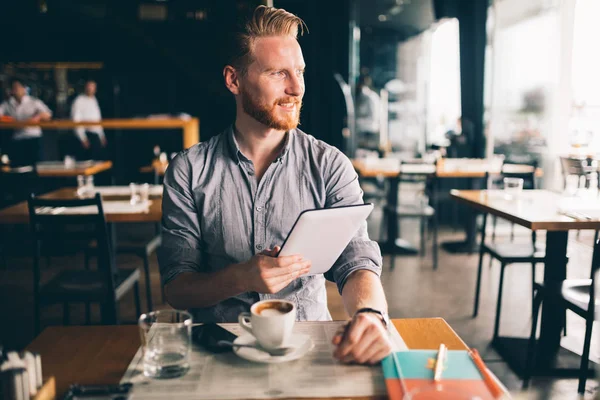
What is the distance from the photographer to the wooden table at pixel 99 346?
98cm

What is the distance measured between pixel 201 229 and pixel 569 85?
611cm

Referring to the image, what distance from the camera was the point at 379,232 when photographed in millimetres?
6410

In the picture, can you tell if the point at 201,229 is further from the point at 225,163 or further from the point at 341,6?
the point at 341,6

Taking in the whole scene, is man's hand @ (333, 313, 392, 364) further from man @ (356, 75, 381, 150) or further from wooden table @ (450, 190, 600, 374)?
man @ (356, 75, 381, 150)

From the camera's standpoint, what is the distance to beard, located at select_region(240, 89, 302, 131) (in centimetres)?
147

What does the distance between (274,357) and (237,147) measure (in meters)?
0.76

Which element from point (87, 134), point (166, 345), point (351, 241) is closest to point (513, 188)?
point (351, 241)

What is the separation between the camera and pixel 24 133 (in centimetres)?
686

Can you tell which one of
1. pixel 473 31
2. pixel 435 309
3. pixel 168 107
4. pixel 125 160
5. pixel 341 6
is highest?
pixel 341 6

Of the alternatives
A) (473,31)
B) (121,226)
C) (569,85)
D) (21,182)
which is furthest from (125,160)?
(569,85)

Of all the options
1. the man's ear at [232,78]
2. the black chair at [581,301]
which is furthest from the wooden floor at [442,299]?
the man's ear at [232,78]

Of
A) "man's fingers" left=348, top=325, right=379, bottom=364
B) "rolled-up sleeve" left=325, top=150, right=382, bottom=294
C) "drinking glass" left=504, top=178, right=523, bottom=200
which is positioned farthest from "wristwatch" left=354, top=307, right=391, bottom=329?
"drinking glass" left=504, top=178, right=523, bottom=200

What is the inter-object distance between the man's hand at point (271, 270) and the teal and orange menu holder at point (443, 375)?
0.31 metres

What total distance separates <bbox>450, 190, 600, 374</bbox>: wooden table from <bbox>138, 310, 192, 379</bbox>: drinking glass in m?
2.10
